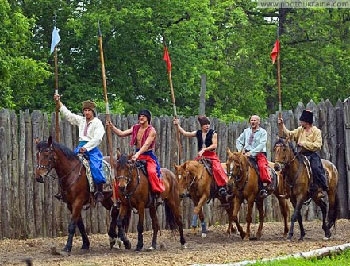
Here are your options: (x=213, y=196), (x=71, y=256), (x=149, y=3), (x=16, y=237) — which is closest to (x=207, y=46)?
(x=149, y=3)

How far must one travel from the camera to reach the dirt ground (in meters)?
12.5

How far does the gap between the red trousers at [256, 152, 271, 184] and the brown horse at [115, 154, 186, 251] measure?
2.30 metres

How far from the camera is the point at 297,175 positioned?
16.2m

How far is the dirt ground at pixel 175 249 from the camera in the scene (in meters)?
12.5

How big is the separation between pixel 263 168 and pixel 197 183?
1.26 metres

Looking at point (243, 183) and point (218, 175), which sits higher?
point (218, 175)

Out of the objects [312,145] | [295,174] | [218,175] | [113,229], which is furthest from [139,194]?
[312,145]

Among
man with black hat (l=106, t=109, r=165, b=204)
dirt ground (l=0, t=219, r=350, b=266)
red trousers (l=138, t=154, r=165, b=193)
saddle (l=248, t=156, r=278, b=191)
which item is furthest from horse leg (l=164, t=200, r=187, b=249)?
saddle (l=248, t=156, r=278, b=191)

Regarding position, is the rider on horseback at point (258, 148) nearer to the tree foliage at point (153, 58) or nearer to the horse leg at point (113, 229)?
the horse leg at point (113, 229)

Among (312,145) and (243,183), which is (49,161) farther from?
(312,145)

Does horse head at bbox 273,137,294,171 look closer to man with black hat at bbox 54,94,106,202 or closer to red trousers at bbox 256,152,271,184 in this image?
red trousers at bbox 256,152,271,184

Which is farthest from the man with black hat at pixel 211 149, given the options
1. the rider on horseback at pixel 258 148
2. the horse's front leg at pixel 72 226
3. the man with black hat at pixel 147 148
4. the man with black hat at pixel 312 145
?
the horse's front leg at pixel 72 226

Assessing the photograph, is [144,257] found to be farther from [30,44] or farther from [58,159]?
[30,44]

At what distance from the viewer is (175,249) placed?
14.6 m
